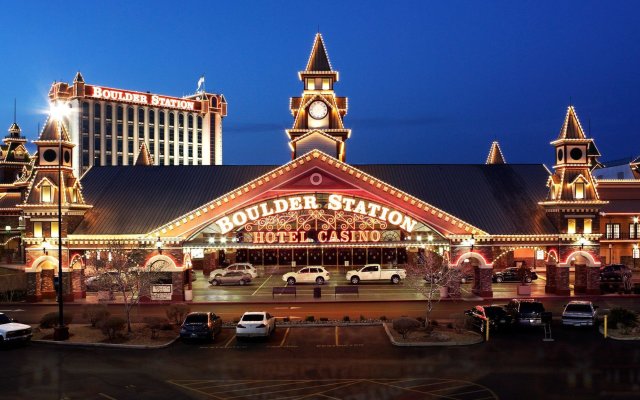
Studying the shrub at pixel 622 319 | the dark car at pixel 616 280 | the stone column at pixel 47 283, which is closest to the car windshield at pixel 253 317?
the shrub at pixel 622 319

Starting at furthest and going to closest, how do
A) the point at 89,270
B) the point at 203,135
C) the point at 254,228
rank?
the point at 203,135 → the point at 254,228 → the point at 89,270

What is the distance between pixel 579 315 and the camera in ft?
107

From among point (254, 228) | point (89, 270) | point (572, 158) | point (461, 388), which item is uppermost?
point (572, 158)

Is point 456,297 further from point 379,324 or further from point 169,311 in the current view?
point 169,311

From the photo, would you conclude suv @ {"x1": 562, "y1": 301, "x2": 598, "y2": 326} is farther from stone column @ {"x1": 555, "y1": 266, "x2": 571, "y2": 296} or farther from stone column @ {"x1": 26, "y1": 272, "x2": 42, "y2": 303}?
stone column @ {"x1": 26, "y1": 272, "x2": 42, "y2": 303}

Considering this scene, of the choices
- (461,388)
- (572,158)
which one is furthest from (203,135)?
(461,388)

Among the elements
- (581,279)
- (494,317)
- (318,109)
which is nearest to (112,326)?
(494,317)

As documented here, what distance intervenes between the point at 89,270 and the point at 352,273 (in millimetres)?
20653

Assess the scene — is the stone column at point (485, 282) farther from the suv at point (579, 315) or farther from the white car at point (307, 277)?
the white car at point (307, 277)

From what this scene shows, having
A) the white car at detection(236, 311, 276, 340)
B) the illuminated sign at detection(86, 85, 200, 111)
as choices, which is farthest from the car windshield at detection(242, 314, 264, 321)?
the illuminated sign at detection(86, 85, 200, 111)

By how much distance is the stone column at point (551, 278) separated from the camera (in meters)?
45.8

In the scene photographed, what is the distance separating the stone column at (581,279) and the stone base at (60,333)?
34843mm

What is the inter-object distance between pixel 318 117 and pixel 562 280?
2414 cm

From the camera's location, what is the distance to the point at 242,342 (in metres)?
30.2
